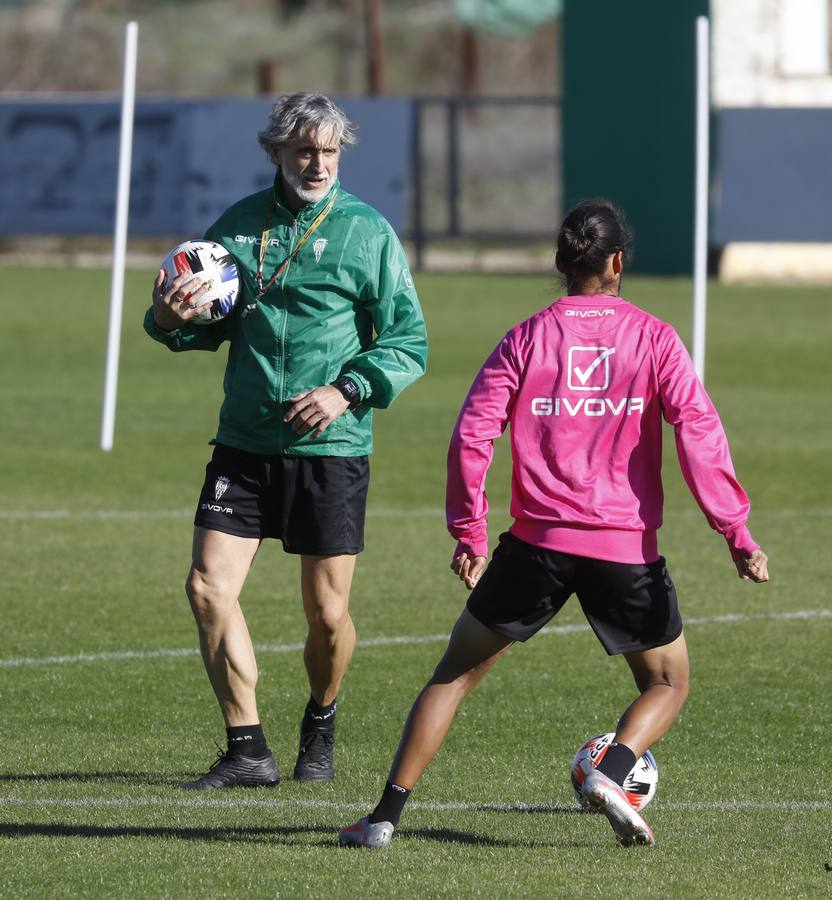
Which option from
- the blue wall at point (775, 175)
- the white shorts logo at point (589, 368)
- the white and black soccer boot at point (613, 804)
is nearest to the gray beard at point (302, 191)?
the white shorts logo at point (589, 368)

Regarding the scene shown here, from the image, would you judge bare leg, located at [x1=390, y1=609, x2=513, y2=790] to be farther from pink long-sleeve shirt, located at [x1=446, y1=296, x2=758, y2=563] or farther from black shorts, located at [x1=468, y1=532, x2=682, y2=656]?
pink long-sleeve shirt, located at [x1=446, y1=296, x2=758, y2=563]

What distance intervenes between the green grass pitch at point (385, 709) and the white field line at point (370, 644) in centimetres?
2

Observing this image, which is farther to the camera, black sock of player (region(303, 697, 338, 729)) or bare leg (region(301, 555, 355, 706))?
black sock of player (region(303, 697, 338, 729))

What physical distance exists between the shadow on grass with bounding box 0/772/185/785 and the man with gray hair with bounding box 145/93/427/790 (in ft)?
0.45

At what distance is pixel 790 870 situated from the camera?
18.5 ft

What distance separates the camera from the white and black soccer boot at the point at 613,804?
5.57 meters

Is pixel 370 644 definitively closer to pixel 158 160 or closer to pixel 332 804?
pixel 332 804

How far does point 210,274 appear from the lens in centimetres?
663

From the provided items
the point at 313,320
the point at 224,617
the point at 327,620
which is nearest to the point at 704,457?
the point at 313,320

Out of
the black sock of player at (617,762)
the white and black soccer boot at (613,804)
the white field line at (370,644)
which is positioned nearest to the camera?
the white and black soccer boot at (613,804)

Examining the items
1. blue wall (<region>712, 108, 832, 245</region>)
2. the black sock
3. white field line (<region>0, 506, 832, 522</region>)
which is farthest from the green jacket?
blue wall (<region>712, 108, 832, 245</region>)

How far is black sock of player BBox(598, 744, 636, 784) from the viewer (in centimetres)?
569

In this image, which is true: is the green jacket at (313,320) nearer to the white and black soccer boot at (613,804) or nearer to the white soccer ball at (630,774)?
the white soccer ball at (630,774)

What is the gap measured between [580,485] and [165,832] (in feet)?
5.27
